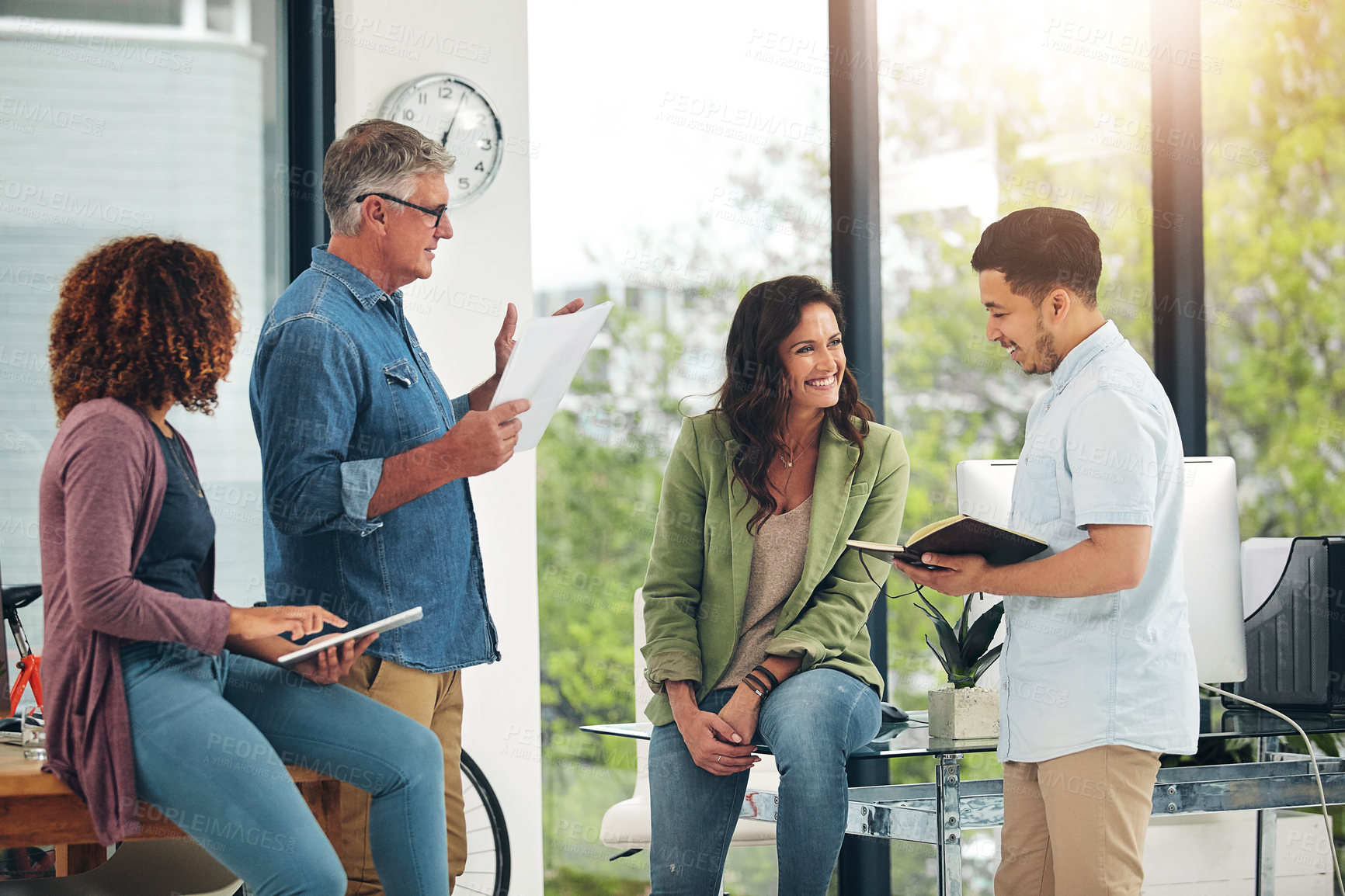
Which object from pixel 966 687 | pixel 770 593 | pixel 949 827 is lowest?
pixel 949 827

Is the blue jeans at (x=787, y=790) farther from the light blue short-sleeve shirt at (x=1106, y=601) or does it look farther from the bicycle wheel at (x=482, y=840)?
the bicycle wheel at (x=482, y=840)

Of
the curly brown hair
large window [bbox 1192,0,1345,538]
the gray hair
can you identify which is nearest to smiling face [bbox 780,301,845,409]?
the gray hair

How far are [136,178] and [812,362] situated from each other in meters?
1.86

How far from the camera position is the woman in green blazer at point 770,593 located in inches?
75.7

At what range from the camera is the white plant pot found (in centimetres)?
213

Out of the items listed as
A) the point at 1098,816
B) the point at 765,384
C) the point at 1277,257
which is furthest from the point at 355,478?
the point at 1277,257

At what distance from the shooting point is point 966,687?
218 cm

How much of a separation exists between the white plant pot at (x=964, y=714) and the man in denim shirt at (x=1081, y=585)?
373 mm

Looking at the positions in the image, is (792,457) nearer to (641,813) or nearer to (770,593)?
(770,593)

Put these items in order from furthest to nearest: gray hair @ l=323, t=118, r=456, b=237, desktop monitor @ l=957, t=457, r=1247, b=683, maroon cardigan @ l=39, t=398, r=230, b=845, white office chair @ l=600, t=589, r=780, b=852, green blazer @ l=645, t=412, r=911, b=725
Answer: white office chair @ l=600, t=589, r=780, b=852
desktop monitor @ l=957, t=457, r=1247, b=683
green blazer @ l=645, t=412, r=911, b=725
gray hair @ l=323, t=118, r=456, b=237
maroon cardigan @ l=39, t=398, r=230, b=845

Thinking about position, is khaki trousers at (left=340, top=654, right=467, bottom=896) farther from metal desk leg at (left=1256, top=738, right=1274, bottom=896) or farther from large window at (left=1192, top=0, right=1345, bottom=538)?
large window at (left=1192, top=0, right=1345, bottom=538)

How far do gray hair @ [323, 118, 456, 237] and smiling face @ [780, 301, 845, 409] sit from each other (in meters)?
0.75

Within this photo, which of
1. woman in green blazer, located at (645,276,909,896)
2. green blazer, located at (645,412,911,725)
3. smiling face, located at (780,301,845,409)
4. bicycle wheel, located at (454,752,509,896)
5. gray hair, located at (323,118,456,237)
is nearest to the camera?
gray hair, located at (323,118,456,237)

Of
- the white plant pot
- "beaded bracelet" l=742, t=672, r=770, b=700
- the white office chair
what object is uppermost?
"beaded bracelet" l=742, t=672, r=770, b=700
